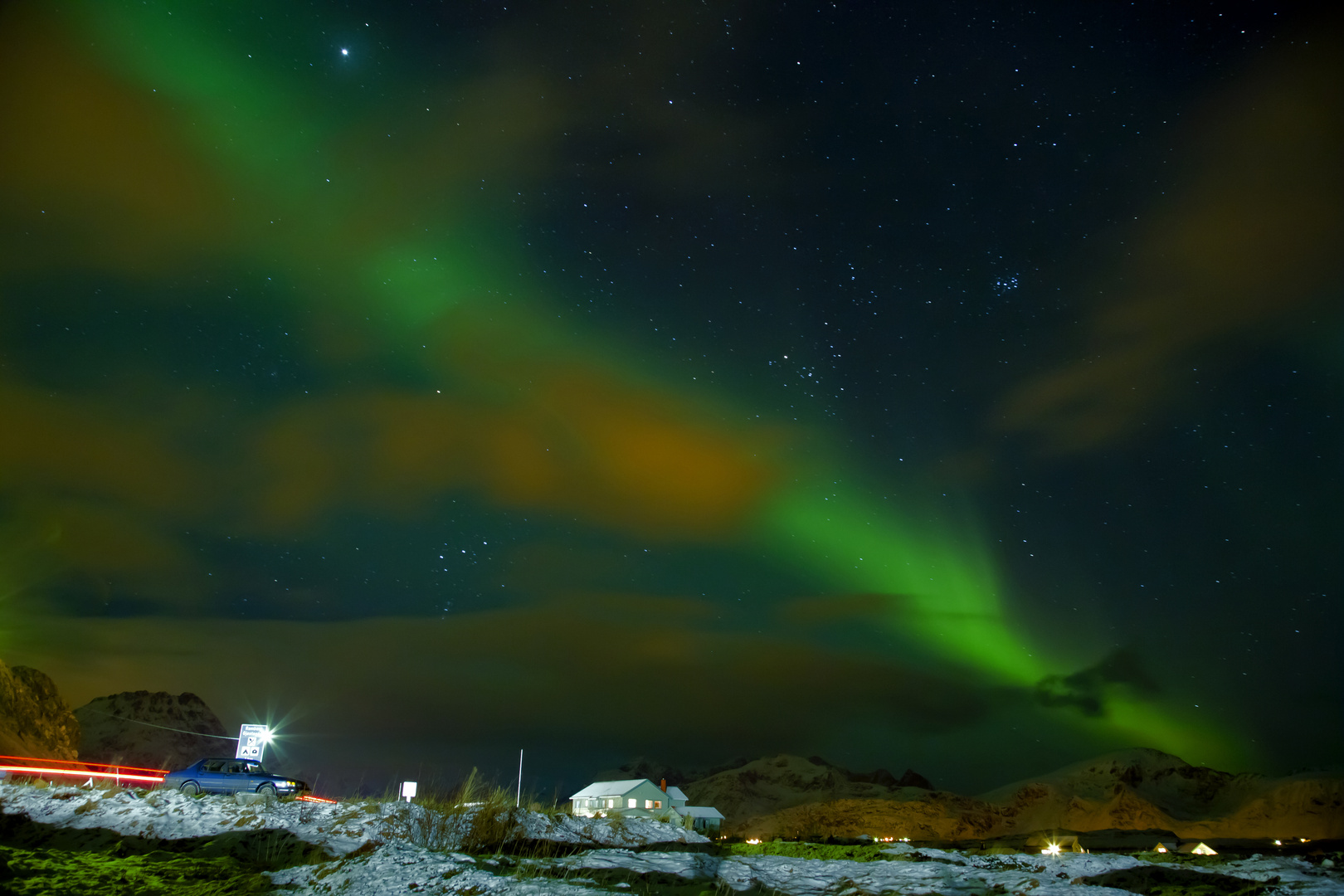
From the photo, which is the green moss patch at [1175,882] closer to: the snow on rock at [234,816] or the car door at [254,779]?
the snow on rock at [234,816]

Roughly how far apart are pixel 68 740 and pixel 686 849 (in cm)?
9571

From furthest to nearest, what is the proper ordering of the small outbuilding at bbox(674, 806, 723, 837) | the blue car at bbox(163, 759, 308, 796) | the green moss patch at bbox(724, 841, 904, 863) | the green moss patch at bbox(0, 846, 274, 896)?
the small outbuilding at bbox(674, 806, 723, 837) → the green moss patch at bbox(724, 841, 904, 863) → the blue car at bbox(163, 759, 308, 796) → the green moss patch at bbox(0, 846, 274, 896)

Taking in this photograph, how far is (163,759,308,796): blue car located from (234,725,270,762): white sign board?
22921mm

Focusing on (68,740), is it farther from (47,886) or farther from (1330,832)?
(1330,832)

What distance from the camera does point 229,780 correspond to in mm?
27500

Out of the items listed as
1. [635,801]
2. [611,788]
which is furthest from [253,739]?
[611,788]

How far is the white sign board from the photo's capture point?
48.8 m

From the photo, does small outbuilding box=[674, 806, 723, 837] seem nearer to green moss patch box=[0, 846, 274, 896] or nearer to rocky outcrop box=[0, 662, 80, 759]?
rocky outcrop box=[0, 662, 80, 759]

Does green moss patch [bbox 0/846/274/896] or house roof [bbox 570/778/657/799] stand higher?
green moss patch [bbox 0/846/274/896]

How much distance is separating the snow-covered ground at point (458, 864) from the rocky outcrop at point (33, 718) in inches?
2541

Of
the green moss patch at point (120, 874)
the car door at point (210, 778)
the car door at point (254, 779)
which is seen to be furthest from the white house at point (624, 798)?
the green moss patch at point (120, 874)

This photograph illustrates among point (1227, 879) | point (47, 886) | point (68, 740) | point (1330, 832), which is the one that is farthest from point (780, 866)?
point (1330, 832)

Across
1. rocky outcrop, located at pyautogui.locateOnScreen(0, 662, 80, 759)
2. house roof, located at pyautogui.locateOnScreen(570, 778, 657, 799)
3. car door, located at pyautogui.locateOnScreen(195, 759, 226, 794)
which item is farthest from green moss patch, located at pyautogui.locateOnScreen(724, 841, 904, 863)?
rocky outcrop, located at pyautogui.locateOnScreen(0, 662, 80, 759)

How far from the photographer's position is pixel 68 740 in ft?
308
